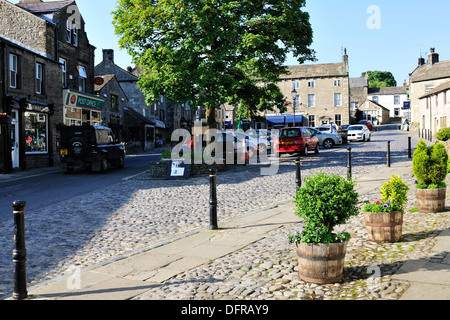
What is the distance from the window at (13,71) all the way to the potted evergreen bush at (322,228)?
20.4m

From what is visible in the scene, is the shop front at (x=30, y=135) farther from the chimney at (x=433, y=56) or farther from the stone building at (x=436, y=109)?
the chimney at (x=433, y=56)

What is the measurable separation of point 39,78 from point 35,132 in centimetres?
335

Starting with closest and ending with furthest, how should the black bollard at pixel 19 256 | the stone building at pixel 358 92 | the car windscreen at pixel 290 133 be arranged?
the black bollard at pixel 19 256
the car windscreen at pixel 290 133
the stone building at pixel 358 92

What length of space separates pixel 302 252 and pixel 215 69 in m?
13.9

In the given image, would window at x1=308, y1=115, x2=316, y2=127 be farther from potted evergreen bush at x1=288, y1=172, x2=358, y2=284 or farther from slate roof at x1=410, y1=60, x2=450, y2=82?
potted evergreen bush at x1=288, y1=172, x2=358, y2=284

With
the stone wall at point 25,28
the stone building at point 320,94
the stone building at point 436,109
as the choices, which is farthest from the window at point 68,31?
the stone building at point 320,94

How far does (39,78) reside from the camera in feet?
77.0

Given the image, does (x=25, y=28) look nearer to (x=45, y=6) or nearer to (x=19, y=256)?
(x=45, y=6)

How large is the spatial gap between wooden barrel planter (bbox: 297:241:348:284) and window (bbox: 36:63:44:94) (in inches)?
899

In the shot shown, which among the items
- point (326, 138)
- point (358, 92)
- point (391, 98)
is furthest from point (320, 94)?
point (391, 98)

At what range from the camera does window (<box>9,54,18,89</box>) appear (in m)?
20.6

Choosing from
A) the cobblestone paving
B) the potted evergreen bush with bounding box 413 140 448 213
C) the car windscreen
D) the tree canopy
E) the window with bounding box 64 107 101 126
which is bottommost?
the cobblestone paving

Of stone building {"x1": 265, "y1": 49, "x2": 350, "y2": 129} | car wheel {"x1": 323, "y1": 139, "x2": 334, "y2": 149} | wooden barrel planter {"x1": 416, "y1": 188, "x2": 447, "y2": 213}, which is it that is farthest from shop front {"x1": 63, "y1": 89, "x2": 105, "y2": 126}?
stone building {"x1": 265, "y1": 49, "x2": 350, "y2": 129}

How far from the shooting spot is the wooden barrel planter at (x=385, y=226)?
5965mm
